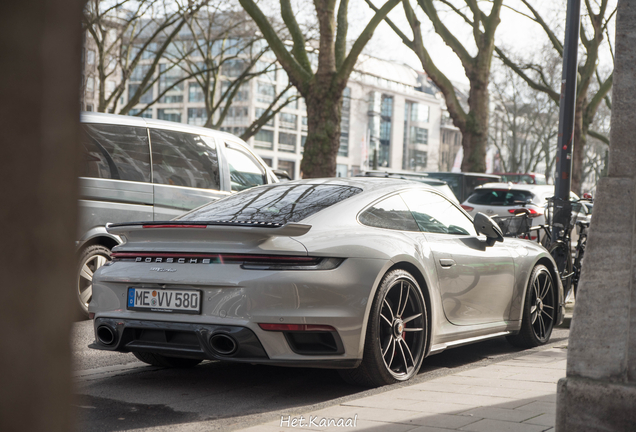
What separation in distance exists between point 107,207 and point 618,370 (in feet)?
18.4

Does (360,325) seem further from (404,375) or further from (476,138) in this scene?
(476,138)

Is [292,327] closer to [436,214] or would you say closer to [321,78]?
[436,214]

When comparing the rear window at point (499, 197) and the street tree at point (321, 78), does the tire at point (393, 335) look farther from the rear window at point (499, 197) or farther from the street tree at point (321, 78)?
the rear window at point (499, 197)

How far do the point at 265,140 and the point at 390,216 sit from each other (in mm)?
93135

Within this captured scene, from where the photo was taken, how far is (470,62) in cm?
2361

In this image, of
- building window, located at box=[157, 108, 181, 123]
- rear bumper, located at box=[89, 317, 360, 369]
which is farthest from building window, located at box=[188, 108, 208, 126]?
rear bumper, located at box=[89, 317, 360, 369]

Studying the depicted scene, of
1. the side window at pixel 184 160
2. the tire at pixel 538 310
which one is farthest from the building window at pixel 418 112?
the tire at pixel 538 310

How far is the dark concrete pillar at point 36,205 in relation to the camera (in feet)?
2.83

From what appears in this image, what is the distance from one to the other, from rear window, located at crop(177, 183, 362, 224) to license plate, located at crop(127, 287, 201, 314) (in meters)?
0.66

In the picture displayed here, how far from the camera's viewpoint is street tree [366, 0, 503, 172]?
22484mm

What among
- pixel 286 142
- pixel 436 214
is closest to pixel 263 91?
pixel 286 142

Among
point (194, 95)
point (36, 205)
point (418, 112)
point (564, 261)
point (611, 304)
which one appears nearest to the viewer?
point (36, 205)

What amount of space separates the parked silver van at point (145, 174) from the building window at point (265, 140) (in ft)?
288

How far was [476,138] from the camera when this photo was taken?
2441 cm
